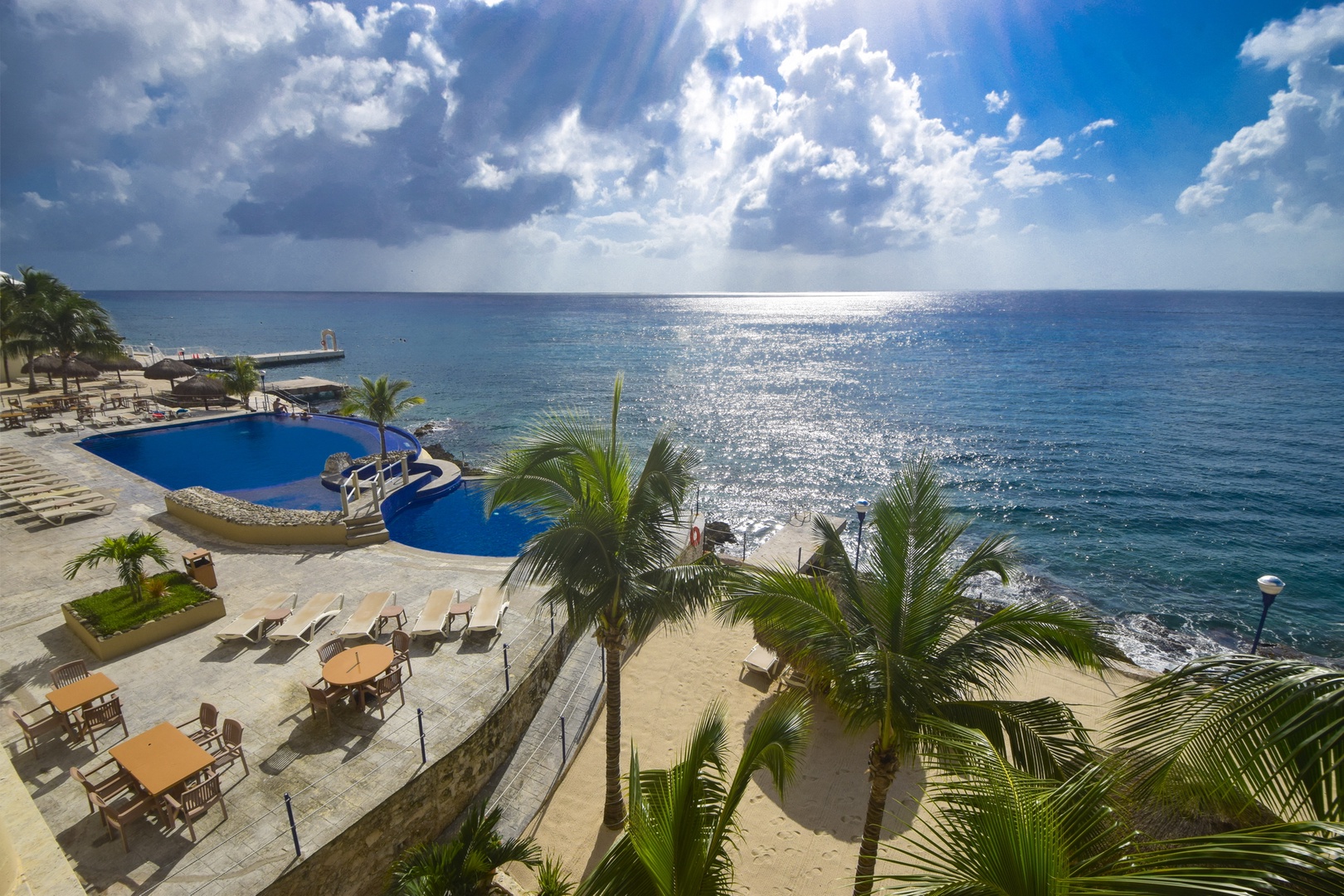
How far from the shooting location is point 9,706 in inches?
379

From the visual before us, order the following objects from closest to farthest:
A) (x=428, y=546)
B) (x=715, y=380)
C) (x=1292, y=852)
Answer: (x=1292, y=852), (x=428, y=546), (x=715, y=380)

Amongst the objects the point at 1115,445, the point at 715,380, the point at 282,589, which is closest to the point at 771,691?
the point at 282,589

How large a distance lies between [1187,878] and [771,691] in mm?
11557

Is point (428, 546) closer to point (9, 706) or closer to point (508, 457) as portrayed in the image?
point (9, 706)

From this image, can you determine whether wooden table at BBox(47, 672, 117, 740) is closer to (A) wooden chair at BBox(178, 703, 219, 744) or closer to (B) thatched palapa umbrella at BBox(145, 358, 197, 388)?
(A) wooden chair at BBox(178, 703, 219, 744)

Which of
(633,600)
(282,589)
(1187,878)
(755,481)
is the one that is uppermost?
(1187,878)

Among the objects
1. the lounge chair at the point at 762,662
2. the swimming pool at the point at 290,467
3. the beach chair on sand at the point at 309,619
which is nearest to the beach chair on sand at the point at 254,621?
the beach chair on sand at the point at 309,619

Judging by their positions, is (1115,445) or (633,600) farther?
(1115,445)

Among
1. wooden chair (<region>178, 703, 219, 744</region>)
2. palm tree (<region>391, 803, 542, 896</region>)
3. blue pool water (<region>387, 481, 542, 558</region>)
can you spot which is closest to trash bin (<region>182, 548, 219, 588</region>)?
wooden chair (<region>178, 703, 219, 744</region>)

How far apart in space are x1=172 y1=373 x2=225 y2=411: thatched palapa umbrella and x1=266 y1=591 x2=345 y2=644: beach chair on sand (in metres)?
29.4

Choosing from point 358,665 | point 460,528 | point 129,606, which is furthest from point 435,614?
point 460,528

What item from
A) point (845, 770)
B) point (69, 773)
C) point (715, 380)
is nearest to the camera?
point (69, 773)

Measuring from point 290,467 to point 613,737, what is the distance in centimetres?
2467

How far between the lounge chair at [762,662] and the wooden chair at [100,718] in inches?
429
